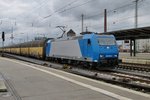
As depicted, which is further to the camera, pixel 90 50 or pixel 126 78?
pixel 90 50

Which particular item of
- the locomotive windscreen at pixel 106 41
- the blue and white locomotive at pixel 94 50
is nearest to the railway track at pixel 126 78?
the blue and white locomotive at pixel 94 50

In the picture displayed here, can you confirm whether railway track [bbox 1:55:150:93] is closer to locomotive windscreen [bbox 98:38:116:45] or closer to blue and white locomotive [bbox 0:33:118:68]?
blue and white locomotive [bbox 0:33:118:68]

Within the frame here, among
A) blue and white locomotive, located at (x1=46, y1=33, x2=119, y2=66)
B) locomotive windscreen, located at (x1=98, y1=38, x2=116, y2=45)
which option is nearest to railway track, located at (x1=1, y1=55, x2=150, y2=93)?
blue and white locomotive, located at (x1=46, y1=33, x2=119, y2=66)

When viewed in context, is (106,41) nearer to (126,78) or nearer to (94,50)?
(94,50)

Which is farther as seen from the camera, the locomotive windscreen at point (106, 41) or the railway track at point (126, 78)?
the locomotive windscreen at point (106, 41)

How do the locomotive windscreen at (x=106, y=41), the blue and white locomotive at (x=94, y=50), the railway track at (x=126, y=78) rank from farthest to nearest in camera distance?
the locomotive windscreen at (x=106, y=41)
the blue and white locomotive at (x=94, y=50)
the railway track at (x=126, y=78)

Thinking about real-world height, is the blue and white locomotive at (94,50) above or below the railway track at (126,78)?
above

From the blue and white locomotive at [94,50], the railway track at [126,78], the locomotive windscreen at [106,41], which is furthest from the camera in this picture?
the locomotive windscreen at [106,41]

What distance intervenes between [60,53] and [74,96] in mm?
23413

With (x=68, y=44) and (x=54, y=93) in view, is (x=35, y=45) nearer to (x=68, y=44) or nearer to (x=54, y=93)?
(x=68, y=44)

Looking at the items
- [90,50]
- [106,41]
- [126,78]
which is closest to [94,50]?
[90,50]

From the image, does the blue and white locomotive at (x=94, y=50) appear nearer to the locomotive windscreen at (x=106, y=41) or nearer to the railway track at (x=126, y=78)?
the locomotive windscreen at (x=106, y=41)

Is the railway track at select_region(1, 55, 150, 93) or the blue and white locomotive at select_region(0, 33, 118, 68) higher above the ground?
the blue and white locomotive at select_region(0, 33, 118, 68)

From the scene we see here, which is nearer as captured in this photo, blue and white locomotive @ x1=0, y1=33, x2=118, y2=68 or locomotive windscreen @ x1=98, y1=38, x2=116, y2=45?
blue and white locomotive @ x1=0, y1=33, x2=118, y2=68
